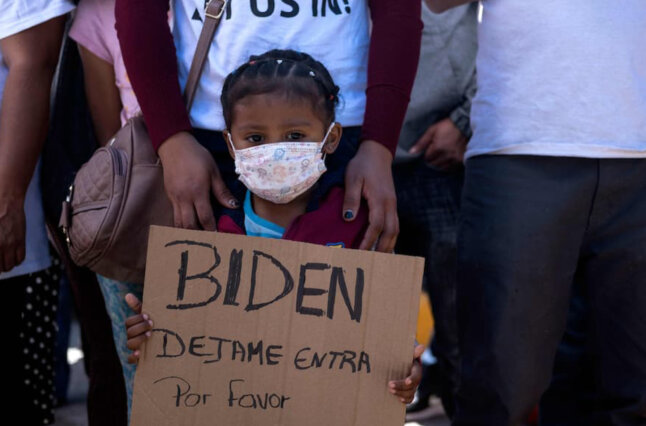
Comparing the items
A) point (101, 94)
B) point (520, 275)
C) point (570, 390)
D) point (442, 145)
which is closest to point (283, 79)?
point (101, 94)

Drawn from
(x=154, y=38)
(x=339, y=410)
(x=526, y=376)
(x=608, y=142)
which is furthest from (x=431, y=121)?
(x=339, y=410)

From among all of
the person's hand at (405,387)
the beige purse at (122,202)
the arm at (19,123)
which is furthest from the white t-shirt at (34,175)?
the person's hand at (405,387)

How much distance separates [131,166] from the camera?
7.06 ft

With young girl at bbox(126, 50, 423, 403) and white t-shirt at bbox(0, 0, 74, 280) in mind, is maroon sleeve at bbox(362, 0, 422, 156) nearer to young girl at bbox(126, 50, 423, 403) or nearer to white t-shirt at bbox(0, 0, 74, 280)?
young girl at bbox(126, 50, 423, 403)

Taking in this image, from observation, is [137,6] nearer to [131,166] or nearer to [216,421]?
[131,166]

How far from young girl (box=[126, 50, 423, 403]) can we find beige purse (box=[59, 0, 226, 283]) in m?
0.16

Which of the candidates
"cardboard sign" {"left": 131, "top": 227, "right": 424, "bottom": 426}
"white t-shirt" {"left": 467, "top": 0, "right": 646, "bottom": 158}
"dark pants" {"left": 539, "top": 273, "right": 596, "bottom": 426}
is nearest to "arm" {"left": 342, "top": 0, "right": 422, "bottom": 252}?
"cardboard sign" {"left": 131, "top": 227, "right": 424, "bottom": 426}

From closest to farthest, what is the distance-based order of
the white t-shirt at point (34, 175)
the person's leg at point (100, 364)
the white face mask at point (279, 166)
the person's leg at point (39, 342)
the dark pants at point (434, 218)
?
the white face mask at point (279, 166) → the white t-shirt at point (34, 175) → the person's leg at point (39, 342) → the person's leg at point (100, 364) → the dark pants at point (434, 218)

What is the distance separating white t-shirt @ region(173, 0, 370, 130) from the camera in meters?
2.14

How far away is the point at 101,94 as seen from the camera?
2.53m

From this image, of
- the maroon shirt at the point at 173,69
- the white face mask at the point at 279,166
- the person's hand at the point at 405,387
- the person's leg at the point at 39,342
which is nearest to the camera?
the person's hand at the point at 405,387

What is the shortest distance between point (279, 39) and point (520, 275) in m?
0.99

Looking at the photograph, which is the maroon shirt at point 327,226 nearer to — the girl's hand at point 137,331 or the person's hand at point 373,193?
the person's hand at point 373,193

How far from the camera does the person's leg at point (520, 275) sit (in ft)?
8.13
